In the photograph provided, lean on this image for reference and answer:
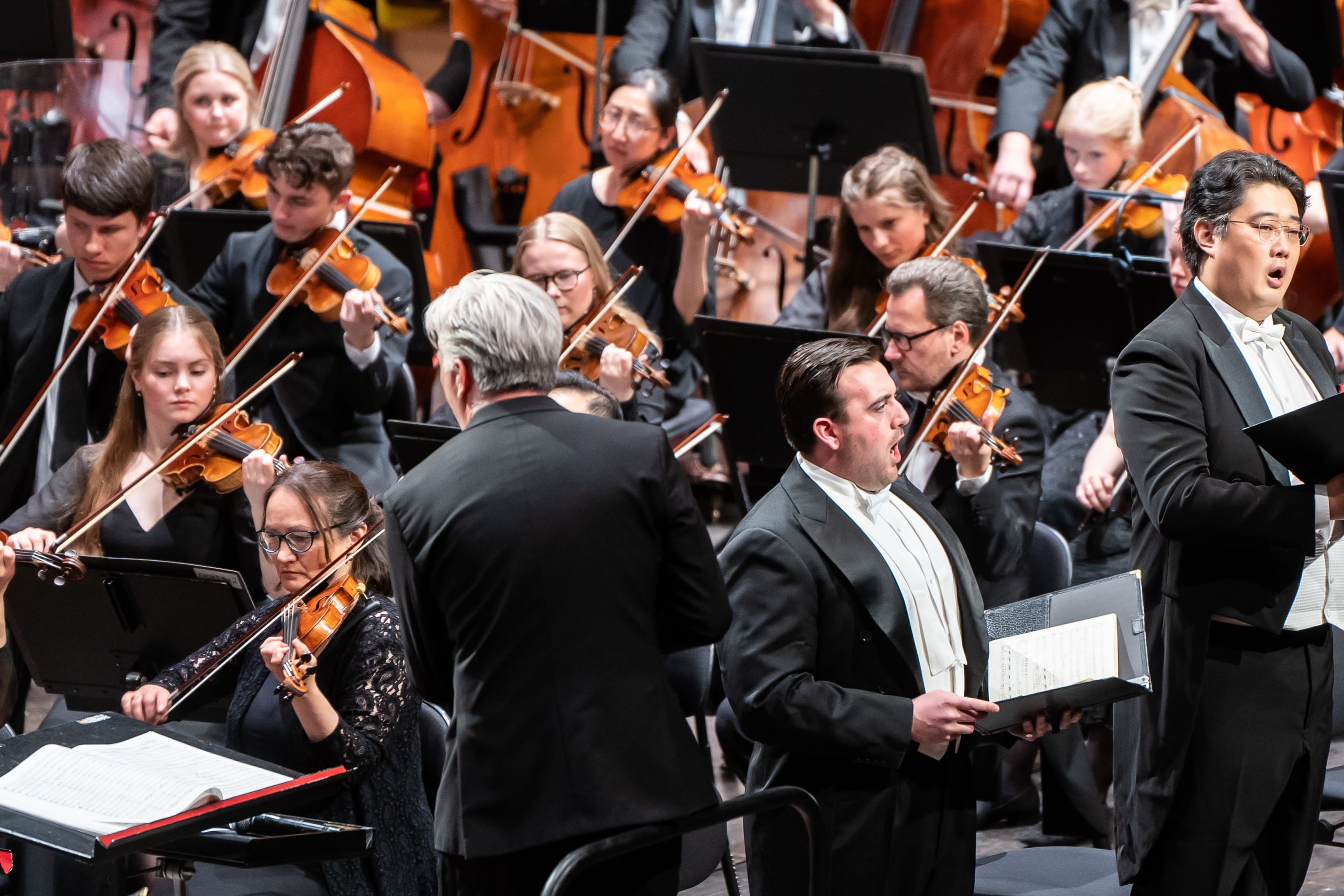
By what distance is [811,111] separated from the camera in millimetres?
4227

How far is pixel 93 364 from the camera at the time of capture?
3.65m

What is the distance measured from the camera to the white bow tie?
221 cm

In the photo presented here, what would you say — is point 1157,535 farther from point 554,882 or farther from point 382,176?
point 382,176

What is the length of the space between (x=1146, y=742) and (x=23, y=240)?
3.10 metres

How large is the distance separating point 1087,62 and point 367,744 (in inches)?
131

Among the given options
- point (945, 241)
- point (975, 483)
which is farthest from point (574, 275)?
point (975, 483)

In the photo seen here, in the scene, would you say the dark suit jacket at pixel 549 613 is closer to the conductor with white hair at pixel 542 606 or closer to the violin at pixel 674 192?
the conductor with white hair at pixel 542 606

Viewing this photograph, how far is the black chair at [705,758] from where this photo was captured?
245 cm

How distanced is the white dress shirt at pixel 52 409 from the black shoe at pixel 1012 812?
2.15 m

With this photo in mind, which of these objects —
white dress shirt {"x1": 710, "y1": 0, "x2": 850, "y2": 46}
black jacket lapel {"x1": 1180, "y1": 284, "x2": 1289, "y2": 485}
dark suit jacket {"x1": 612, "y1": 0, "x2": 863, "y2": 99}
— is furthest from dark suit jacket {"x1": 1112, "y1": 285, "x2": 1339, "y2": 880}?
white dress shirt {"x1": 710, "y1": 0, "x2": 850, "y2": 46}

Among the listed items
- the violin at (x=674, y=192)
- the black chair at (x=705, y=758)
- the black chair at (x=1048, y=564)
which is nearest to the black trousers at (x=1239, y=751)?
the black chair at (x=705, y=758)

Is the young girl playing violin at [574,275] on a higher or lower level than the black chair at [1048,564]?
higher

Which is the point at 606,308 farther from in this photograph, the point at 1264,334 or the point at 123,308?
the point at 1264,334

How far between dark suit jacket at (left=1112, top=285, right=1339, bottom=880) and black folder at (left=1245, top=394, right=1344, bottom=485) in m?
0.09
